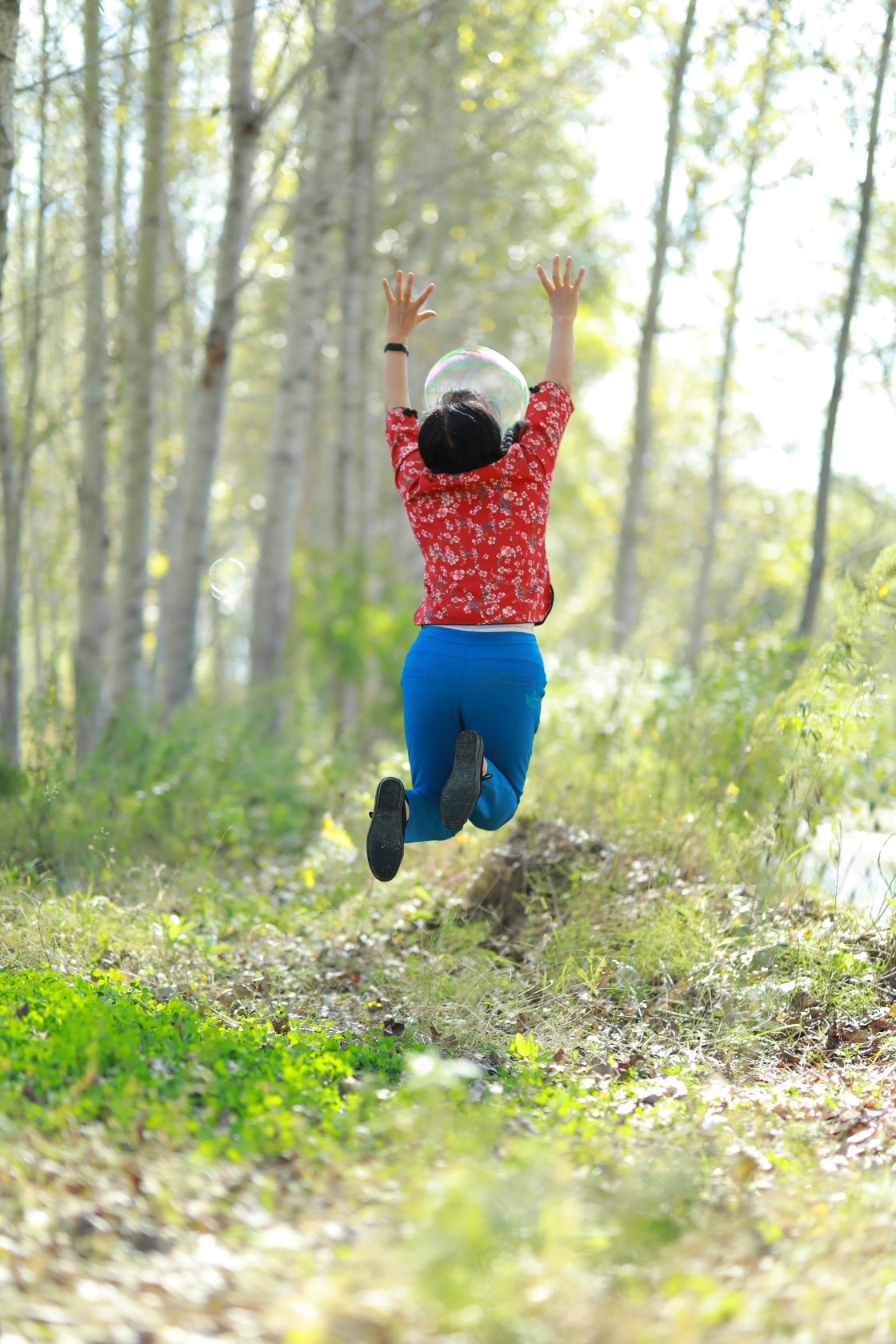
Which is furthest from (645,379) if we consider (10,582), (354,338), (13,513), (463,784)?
(463,784)

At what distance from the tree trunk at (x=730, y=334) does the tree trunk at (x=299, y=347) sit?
153 inches

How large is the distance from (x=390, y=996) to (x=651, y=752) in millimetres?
3275

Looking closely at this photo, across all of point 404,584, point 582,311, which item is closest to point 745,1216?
point 404,584

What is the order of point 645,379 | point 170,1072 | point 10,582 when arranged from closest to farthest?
point 170,1072 → point 10,582 → point 645,379

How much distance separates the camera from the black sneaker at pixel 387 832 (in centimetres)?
417

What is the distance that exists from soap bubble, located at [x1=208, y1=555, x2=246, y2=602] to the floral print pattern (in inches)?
242

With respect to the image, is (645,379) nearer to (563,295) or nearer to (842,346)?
(842,346)

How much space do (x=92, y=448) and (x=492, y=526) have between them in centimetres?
513

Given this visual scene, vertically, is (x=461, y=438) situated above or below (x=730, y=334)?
below

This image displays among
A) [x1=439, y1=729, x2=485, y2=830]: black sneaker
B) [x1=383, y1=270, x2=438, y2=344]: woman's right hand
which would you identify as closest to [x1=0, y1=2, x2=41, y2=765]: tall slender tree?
[x1=383, y1=270, x2=438, y2=344]: woman's right hand

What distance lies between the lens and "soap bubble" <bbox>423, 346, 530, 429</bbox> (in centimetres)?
Answer: 442

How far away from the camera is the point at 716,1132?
3199 millimetres

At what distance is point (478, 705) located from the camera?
426 centimetres

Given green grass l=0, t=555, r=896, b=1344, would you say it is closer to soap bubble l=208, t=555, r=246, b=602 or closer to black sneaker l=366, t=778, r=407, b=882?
black sneaker l=366, t=778, r=407, b=882
